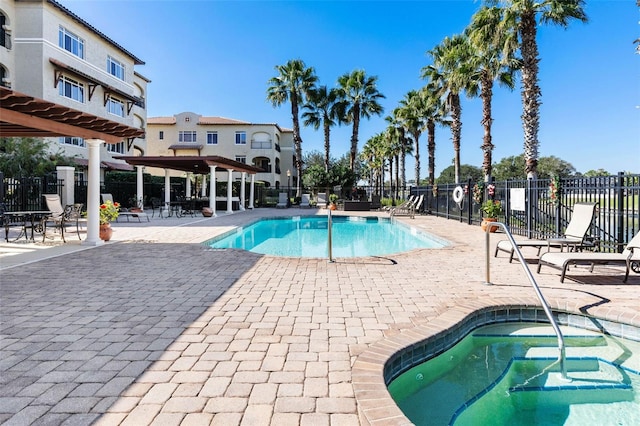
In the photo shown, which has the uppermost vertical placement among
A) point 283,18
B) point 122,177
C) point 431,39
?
point 431,39

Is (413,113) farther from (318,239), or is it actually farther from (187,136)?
(187,136)

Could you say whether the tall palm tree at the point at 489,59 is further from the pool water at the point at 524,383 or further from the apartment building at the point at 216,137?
the apartment building at the point at 216,137

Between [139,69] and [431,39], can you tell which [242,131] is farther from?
[431,39]

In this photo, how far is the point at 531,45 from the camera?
1391 cm

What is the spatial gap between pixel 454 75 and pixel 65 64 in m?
22.6

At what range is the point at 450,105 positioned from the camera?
23.0m

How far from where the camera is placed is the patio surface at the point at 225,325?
2354 millimetres

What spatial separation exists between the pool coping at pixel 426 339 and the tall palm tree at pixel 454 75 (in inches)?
676

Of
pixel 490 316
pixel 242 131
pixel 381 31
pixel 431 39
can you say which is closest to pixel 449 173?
pixel 242 131

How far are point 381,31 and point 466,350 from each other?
19.3 meters

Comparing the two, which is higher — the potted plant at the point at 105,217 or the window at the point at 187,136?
the window at the point at 187,136

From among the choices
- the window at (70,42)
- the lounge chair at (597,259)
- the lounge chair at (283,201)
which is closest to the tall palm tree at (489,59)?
the lounge chair at (597,259)

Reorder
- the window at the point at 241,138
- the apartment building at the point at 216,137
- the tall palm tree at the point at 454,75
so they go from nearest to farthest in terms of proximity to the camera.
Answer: the tall palm tree at the point at 454,75
the apartment building at the point at 216,137
the window at the point at 241,138

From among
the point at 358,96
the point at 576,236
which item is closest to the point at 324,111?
the point at 358,96
